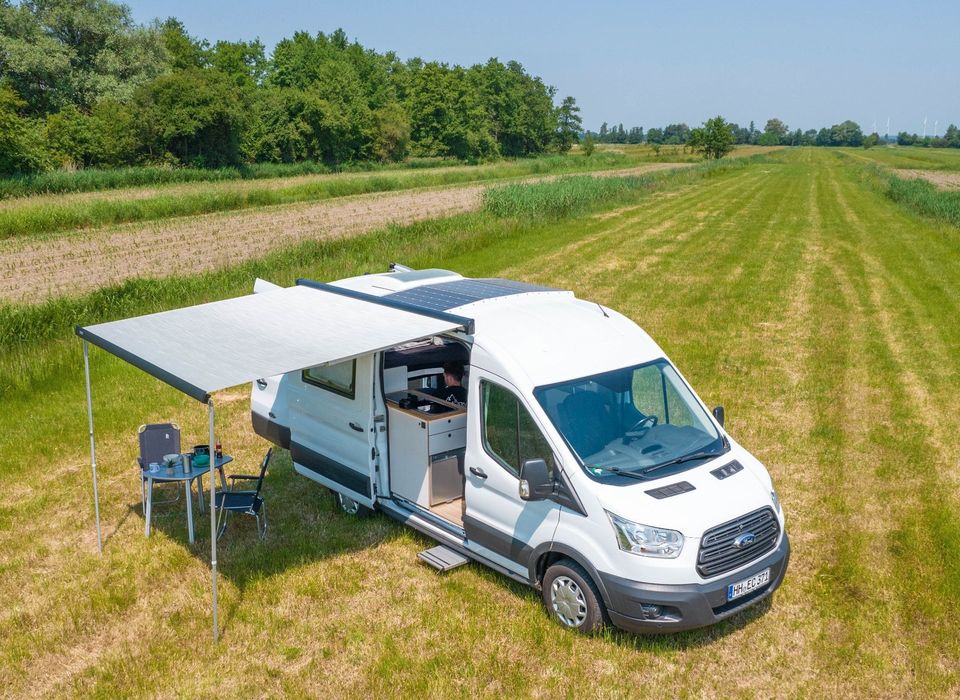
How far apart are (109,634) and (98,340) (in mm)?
2533

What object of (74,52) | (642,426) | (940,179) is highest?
(74,52)

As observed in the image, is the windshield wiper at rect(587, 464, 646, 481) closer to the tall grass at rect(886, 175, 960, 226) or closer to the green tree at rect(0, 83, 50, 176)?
the tall grass at rect(886, 175, 960, 226)

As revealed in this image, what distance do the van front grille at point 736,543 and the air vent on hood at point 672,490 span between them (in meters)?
0.36

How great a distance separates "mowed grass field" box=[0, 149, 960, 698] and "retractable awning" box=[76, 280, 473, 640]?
0.60 metres

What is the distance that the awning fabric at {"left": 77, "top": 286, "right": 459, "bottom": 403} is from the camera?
21.3ft

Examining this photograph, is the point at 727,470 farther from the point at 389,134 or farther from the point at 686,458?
the point at 389,134

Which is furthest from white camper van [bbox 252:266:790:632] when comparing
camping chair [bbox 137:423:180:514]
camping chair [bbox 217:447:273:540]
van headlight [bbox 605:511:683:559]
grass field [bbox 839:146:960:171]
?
grass field [bbox 839:146:960:171]

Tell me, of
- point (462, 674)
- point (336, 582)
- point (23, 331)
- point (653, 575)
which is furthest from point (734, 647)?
point (23, 331)

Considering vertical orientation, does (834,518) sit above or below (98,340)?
below

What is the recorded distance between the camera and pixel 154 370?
6.53 metres

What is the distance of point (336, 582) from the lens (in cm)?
753

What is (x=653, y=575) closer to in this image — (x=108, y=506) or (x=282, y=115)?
(x=108, y=506)

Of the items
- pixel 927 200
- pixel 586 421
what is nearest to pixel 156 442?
pixel 586 421

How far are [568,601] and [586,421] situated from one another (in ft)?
4.75
